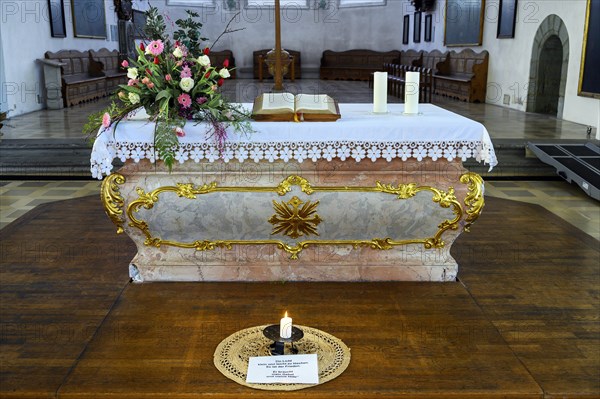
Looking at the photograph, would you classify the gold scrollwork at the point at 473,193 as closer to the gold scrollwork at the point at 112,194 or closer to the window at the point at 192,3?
the gold scrollwork at the point at 112,194

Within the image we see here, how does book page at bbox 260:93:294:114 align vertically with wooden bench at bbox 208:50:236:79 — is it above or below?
below

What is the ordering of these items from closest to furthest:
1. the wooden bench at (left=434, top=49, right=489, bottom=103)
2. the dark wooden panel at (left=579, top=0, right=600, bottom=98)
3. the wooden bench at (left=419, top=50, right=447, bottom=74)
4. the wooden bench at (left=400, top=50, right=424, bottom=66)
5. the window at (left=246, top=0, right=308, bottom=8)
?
the dark wooden panel at (left=579, top=0, right=600, bottom=98)
the wooden bench at (left=434, top=49, right=489, bottom=103)
the wooden bench at (left=419, top=50, right=447, bottom=74)
the wooden bench at (left=400, top=50, right=424, bottom=66)
the window at (left=246, top=0, right=308, bottom=8)

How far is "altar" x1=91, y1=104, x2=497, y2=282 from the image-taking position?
3461mm

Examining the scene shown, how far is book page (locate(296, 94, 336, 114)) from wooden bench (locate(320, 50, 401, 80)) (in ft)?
49.6

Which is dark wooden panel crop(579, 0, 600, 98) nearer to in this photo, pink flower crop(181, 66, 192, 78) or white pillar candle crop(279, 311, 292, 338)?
pink flower crop(181, 66, 192, 78)

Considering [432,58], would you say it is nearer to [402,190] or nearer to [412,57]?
[412,57]

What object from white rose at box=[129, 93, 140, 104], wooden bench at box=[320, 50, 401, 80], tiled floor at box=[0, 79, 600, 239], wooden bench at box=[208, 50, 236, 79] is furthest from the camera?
wooden bench at box=[208, 50, 236, 79]

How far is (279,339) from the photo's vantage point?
2.67 m

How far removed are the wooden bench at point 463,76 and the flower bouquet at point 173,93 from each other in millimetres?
9991

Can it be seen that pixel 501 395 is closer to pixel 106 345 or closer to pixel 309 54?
pixel 106 345

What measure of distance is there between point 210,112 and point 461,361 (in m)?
1.87

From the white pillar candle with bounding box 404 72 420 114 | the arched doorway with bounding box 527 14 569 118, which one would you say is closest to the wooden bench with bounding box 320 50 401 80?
the arched doorway with bounding box 527 14 569 118

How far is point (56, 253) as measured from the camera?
437 centimetres

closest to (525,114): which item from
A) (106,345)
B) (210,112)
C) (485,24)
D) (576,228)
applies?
(485,24)
